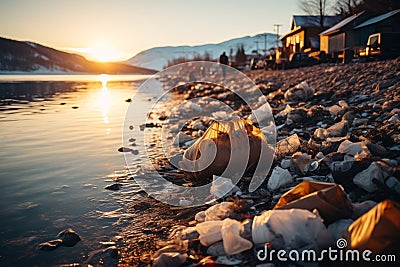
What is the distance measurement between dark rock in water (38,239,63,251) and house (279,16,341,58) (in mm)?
34929

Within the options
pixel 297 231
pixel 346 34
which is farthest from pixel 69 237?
pixel 346 34

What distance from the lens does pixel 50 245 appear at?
2658mm

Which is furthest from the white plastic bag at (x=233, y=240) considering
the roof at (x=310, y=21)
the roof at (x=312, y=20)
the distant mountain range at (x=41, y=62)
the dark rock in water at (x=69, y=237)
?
the distant mountain range at (x=41, y=62)

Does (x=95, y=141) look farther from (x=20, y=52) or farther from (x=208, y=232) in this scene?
(x=20, y=52)

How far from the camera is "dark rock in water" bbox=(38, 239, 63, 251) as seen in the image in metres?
2.63

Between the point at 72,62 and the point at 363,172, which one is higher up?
the point at 72,62

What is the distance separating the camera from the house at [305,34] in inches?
1428

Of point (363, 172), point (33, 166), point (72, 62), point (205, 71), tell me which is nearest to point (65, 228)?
point (33, 166)

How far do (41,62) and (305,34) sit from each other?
11625 centimetres

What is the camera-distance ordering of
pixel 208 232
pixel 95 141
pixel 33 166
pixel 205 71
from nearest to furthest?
pixel 208 232 < pixel 33 166 < pixel 95 141 < pixel 205 71

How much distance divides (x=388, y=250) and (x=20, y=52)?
474ft

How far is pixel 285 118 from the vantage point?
21.0 ft

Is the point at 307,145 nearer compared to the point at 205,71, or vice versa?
the point at 307,145

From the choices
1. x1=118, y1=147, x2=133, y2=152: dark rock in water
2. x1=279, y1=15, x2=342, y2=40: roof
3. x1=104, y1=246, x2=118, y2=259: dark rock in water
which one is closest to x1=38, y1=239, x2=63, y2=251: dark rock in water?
x1=104, y1=246, x2=118, y2=259: dark rock in water
